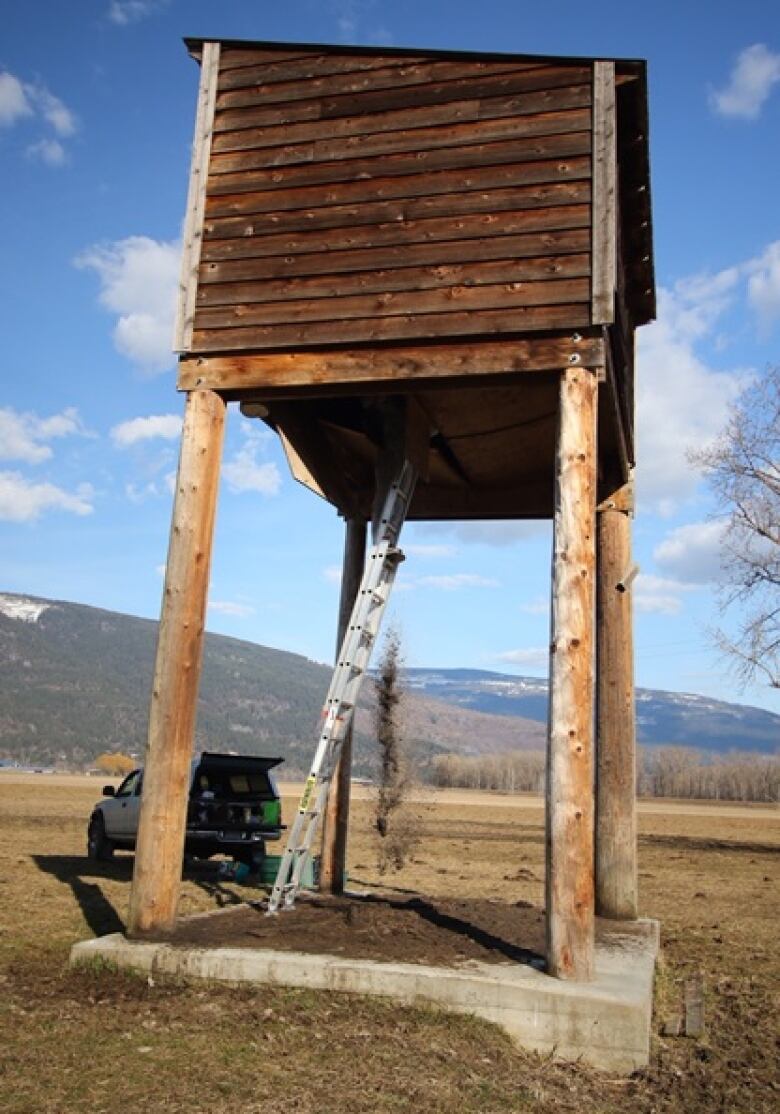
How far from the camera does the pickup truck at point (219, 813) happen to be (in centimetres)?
1642

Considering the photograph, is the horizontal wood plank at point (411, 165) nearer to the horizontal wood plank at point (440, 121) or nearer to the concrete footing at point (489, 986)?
the horizontal wood plank at point (440, 121)

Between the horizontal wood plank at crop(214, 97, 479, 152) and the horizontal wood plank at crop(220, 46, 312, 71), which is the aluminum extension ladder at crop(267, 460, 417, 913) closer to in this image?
the horizontal wood plank at crop(214, 97, 479, 152)

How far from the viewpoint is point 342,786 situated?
1139cm

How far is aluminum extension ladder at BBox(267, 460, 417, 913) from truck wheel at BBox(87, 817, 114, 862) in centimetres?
868

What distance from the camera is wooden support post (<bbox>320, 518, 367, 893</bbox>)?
11141 millimetres

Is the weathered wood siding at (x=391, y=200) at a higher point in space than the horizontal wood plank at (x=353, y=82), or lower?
lower

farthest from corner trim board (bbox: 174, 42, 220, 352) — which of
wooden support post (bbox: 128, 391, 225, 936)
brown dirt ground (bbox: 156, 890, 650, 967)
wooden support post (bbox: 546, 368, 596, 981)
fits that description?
brown dirt ground (bbox: 156, 890, 650, 967)

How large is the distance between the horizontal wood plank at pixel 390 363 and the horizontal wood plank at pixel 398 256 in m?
0.71

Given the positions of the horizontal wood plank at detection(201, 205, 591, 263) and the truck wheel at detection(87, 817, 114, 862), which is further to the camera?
the truck wheel at detection(87, 817, 114, 862)

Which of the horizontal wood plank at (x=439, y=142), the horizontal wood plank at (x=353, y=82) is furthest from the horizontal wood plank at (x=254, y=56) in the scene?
the horizontal wood plank at (x=439, y=142)

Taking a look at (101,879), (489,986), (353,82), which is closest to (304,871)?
(489,986)

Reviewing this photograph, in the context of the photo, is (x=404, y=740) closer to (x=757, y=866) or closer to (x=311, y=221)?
(x=757, y=866)

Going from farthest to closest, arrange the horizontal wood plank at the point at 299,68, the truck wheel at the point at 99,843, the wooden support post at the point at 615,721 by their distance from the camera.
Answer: the truck wheel at the point at 99,843 < the wooden support post at the point at 615,721 < the horizontal wood plank at the point at 299,68

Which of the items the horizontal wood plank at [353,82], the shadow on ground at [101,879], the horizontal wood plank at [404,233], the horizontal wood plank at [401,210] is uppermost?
the horizontal wood plank at [353,82]
